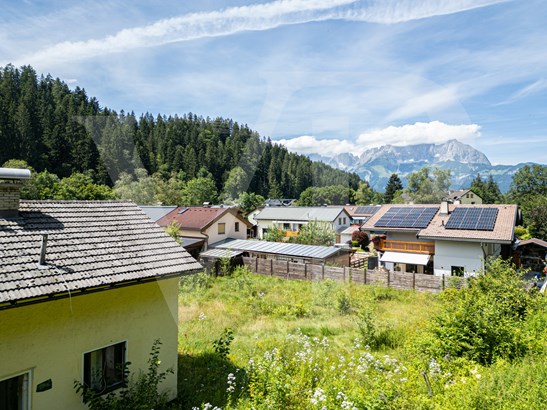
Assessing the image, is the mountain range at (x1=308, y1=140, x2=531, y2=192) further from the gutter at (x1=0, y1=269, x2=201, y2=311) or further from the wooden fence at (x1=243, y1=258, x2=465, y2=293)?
the wooden fence at (x1=243, y1=258, x2=465, y2=293)

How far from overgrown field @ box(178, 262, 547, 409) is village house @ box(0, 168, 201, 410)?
1.91 metres

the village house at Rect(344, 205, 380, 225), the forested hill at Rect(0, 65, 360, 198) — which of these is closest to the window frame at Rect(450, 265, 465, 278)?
the forested hill at Rect(0, 65, 360, 198)

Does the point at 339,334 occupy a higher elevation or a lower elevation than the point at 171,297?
lower

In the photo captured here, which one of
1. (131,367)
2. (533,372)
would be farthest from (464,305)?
(131,367)

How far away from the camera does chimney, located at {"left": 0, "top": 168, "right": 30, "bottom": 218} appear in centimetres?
505

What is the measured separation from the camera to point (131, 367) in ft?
18.9

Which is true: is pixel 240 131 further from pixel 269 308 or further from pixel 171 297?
pixel 269 308

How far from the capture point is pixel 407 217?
21156mm

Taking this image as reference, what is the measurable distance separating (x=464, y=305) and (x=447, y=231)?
43.0 ft

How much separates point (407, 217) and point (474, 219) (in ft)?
12.7

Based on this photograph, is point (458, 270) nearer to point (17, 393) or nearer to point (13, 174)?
point (17, 393)

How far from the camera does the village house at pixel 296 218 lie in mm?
34938

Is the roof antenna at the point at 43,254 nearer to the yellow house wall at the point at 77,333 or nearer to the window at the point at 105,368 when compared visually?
the yellow house wall at the point at 77,333

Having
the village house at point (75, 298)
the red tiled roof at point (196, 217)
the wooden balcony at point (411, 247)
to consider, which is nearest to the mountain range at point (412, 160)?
the village house at point (75, 298)
